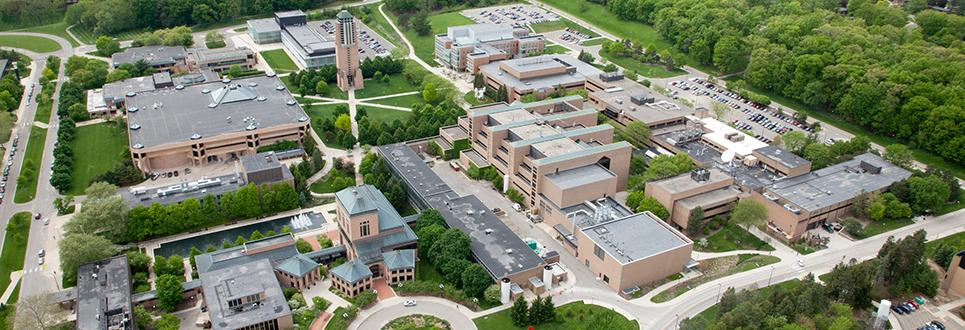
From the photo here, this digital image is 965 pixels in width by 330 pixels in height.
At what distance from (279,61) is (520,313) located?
281 ft

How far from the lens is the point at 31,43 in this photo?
13375 cm

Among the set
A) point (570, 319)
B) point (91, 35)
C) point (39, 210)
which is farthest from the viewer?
point (91, 35)

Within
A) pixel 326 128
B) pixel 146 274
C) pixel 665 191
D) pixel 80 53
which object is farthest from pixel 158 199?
pixel 80 53

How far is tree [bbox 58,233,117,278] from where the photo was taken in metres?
61.6

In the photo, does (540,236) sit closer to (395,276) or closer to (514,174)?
(514,174)

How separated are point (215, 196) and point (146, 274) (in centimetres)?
1311

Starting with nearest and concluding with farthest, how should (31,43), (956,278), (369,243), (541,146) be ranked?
(956,278), (369,243), (541,146), (31,43)

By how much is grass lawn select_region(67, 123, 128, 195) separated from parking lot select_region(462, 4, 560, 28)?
80478 mm

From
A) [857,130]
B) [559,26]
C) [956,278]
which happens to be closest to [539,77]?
[559,26]

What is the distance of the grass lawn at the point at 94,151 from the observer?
273ft

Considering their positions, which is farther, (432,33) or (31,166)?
(432,33)

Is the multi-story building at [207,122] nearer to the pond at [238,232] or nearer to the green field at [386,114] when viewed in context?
the green field at [386,114]

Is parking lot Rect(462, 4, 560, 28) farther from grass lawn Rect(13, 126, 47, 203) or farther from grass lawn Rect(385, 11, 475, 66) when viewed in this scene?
grass lawn Rect(13, 126, 47, 203)

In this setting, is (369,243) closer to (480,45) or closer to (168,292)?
(168,292)
